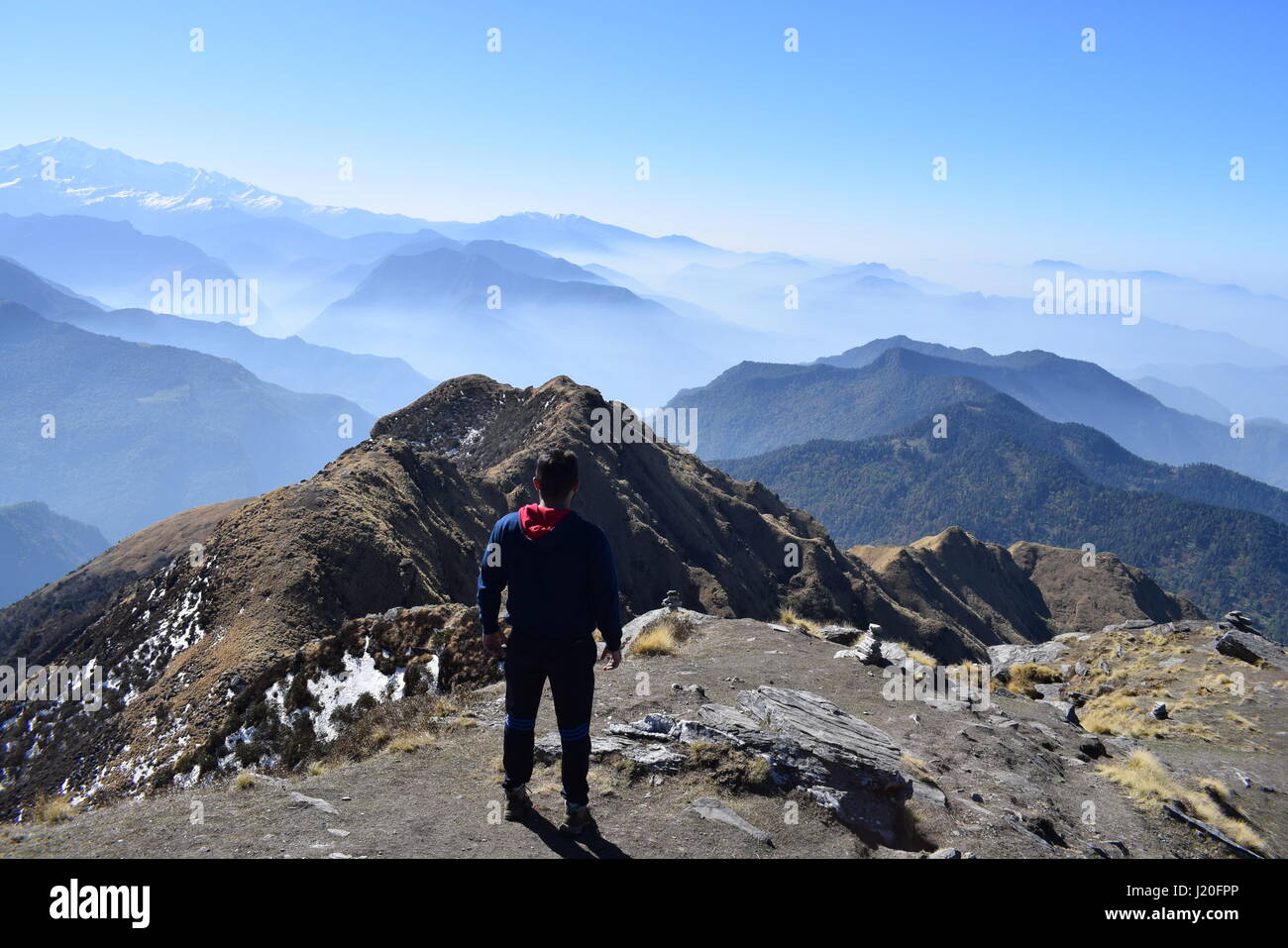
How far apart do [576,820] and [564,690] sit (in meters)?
1.20

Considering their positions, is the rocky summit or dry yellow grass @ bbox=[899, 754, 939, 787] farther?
dry yellow grass @ bbox=[899, 754, 939, 787]

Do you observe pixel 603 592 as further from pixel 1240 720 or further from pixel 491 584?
pixel 1240 720

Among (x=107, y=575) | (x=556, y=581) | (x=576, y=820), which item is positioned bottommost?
(x=107, y=575)

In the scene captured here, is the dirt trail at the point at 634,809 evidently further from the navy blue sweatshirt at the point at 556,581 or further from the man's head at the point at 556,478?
the man's head at the point at 556,478

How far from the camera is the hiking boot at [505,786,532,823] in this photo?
282 inches

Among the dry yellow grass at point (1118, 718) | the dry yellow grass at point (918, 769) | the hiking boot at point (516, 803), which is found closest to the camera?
the hiking boot at point (516, 803)

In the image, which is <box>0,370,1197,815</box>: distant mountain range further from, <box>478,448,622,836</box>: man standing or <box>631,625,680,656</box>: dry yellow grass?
<box>478,448,622,836</box>: man standing

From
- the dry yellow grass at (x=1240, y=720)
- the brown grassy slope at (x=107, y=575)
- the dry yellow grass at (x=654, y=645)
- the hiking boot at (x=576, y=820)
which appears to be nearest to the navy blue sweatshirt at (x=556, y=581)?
the hiking boot at (x=576, y=820)

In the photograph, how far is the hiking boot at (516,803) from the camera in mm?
7172

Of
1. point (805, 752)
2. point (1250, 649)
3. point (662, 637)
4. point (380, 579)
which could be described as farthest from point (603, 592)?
point (1250, 649)

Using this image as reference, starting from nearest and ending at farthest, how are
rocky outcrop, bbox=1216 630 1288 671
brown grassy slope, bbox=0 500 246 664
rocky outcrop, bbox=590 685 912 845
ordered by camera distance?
rocky outcrop, bbox=590 685 912 845 → rocky outcrop, bbox=1216 630 1288 671 → brown grassy slope, bbox=0 500 246 664

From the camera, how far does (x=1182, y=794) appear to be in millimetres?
11500

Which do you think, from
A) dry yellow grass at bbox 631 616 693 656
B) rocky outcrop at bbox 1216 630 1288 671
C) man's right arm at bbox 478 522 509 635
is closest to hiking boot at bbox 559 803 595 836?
man's right arm at bbox 478 522 509 635
